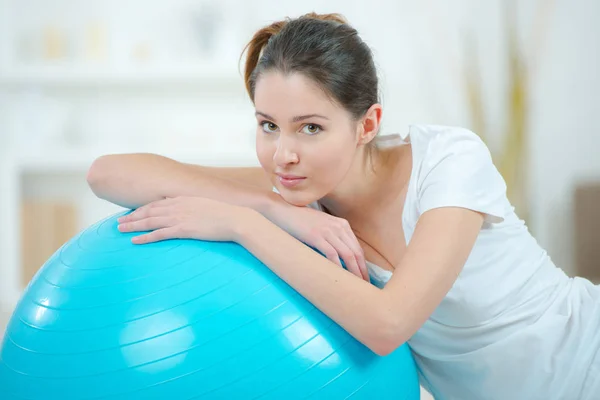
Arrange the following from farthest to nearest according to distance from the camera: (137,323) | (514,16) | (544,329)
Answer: (514,16) → (544,329) → (137,323)

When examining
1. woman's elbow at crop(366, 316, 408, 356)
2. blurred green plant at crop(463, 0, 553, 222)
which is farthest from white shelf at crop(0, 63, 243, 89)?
woman's elbow at crop(366, 316, 408, 356)

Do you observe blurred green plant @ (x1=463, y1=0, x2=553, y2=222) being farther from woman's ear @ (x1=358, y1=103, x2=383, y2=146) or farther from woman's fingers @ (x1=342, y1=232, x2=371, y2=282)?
woman's fingers @ (x1=342, y1=232, x2=371, y2=282)

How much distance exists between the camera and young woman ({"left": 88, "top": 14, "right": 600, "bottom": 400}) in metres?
1.36

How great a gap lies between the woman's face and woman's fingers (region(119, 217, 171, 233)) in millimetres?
256

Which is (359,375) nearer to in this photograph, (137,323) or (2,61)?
(137,323)

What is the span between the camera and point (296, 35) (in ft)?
5.04

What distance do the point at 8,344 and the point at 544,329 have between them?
1.17 m

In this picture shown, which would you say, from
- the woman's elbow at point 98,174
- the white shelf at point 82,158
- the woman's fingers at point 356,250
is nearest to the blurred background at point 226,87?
the white shelf at point 82,158

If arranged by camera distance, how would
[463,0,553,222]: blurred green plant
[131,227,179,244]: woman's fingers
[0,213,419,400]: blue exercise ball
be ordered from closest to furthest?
[0,213,419,400]: blue exercise ball, [131,227,179,244]: woman's fingers, [463,0,553,222]: blurred green plant

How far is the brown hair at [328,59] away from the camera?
1.48 metres

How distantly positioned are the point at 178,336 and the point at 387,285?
397 mm

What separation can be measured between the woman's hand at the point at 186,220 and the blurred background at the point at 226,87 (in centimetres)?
258

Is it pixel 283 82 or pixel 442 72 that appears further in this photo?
pixel 442 72

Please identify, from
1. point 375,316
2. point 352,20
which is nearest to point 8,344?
point 375,316
